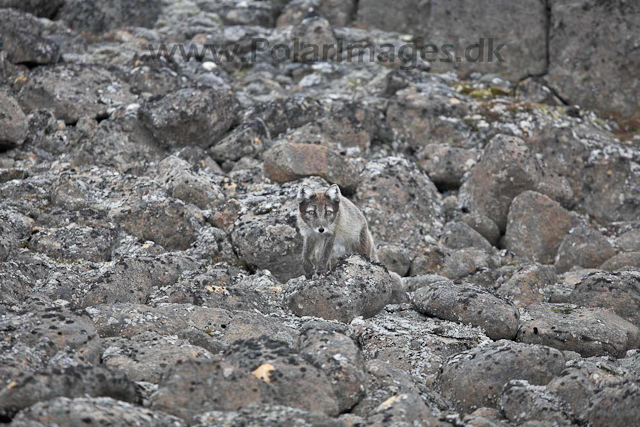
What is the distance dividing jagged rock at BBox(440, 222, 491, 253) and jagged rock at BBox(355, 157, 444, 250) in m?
0.43

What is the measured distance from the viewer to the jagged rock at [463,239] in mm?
12820

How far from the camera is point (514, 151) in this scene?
13648mm

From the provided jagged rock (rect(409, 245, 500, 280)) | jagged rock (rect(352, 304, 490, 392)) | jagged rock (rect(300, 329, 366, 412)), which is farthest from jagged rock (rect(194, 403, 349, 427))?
jagged rock (rect(409, 245, 500, 280))

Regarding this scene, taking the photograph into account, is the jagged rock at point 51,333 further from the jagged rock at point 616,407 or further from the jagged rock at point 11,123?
the jagged rock at point 11,123

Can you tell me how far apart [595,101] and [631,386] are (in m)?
12.3

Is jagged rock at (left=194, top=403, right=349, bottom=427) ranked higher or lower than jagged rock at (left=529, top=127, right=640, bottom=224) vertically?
higher

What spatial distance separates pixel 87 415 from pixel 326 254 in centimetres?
536

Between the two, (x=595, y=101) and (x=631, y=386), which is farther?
(x=595, y=101)

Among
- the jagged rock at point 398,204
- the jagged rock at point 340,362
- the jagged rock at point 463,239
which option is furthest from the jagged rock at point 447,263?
the jagged rock at point 340,362

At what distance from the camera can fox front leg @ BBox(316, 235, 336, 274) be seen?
9.86 meters

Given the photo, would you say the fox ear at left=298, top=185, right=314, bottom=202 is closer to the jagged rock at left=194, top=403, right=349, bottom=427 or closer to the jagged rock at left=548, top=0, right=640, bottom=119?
the jagged rock at left=194, top=403, right=349, bottom=427

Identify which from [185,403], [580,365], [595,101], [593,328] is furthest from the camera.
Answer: [595,101]

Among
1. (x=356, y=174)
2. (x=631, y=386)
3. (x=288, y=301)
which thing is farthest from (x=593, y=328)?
(x=356, y=174)

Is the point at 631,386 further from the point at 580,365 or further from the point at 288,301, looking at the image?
the point at 288,301
